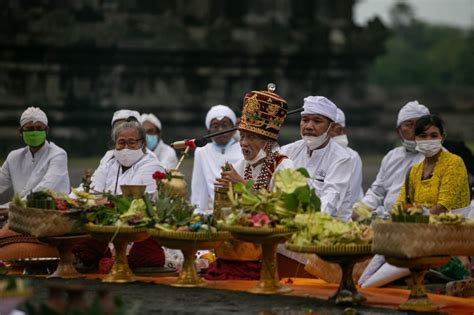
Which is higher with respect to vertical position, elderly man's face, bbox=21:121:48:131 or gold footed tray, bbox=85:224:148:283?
elderly man's face, bbox=21:121:48:131

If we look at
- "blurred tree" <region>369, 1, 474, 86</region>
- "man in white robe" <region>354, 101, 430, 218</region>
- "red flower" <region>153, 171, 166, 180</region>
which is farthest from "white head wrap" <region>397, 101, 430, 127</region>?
"blurred tree" <region>369, 1, 474, 86</region>

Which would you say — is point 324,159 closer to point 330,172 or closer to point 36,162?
point 330,172

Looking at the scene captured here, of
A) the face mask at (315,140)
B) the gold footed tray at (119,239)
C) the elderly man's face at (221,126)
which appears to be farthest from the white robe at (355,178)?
the gold footed tray at (119,239)

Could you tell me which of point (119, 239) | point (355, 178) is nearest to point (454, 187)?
point (355, 178)

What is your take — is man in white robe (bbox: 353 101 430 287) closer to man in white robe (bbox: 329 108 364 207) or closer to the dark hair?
man in white robe (bbox: 329 108 364 207)

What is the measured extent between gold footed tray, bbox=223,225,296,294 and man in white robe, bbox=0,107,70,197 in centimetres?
321

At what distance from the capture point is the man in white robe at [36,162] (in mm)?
15133

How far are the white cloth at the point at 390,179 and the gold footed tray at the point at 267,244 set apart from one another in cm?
336

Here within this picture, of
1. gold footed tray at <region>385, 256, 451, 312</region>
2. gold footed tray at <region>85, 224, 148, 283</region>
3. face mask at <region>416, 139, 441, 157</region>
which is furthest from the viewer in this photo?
face mask at <region>416, 139, 441, 157</region>

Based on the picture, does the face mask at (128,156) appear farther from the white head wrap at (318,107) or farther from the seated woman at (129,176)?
the white head wrap at (318,107)

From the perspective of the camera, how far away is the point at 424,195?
43.9 feet

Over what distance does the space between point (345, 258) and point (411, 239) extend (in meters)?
0.61

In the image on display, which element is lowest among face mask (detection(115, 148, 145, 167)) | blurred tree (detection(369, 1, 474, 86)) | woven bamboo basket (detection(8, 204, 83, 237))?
woven bamboo basket (detection(8, 204, 83, 237))

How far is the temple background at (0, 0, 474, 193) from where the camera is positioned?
2941cm
